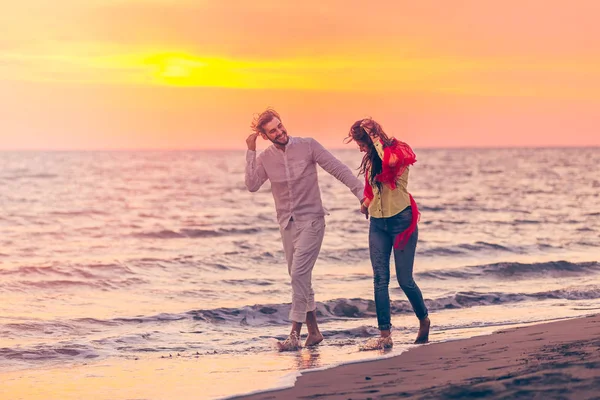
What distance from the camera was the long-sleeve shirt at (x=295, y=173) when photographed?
720 centimetres

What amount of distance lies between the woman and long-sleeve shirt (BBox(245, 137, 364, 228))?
0.34 metres

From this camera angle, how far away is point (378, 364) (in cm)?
626

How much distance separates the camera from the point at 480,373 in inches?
205

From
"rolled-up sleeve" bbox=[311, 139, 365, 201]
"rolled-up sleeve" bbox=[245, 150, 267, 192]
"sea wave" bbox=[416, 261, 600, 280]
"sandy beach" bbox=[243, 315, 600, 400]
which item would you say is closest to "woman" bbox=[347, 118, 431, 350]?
"rolled-up sleeve" bbox=[311, 139, 365, 201]

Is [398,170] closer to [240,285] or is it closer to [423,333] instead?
[423,333]

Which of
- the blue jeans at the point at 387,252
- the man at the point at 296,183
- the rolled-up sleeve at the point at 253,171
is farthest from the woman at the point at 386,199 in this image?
the rolled-up sleeve at the point at 253,171

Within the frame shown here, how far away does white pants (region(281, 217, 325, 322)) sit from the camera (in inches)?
287

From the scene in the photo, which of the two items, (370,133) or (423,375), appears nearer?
(423,375)

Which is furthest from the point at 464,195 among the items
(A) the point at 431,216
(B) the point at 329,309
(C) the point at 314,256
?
(C) the point at 314,256

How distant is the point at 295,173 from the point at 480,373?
2674 millimetres

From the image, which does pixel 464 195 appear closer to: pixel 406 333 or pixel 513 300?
pixel 513 300

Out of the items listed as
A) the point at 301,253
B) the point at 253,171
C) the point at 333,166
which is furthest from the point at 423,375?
the point at 253,171

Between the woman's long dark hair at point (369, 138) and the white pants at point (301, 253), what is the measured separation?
2.65ft

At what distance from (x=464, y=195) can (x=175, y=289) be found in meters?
25.4
